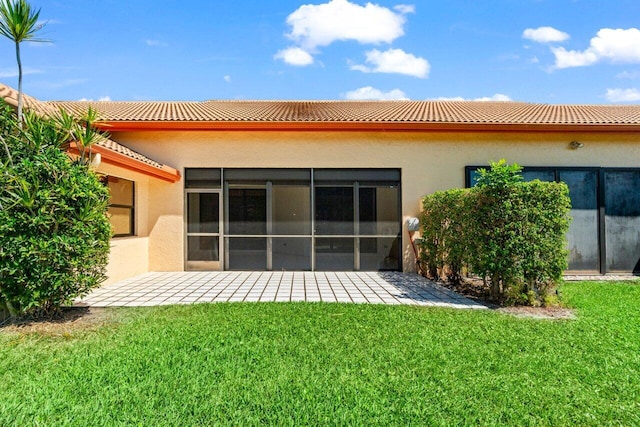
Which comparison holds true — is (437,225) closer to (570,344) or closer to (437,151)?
(437,151)

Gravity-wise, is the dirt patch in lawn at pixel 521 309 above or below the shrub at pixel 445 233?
below

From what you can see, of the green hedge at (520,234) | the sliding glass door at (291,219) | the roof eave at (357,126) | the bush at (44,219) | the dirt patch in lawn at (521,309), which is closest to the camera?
the bush at (44,219)

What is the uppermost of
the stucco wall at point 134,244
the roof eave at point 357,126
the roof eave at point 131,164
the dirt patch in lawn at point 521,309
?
the roof eave at point 357,126

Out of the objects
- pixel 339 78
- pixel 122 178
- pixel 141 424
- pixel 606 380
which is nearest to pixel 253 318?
pixel 141 424

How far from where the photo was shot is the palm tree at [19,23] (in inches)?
182

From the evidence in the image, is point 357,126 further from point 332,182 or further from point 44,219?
point 44,219

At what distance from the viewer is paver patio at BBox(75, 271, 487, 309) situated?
612cm

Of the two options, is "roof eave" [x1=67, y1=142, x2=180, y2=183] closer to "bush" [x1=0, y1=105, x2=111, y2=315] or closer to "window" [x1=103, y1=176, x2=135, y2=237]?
"bush" [x1=0, y1=105, x2=111, y2=315]

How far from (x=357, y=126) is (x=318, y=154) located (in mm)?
1338

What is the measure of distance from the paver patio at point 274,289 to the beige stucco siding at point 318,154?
1457 millimetres

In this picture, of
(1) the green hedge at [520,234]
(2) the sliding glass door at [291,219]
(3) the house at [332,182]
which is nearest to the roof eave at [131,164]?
(3) the house at [332,182]

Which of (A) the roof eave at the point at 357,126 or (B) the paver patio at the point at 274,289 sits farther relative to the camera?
(A) the roof eave at the point at 357,126

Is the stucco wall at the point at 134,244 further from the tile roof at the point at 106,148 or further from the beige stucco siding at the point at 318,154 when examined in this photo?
the tile roof at the point at 106,148

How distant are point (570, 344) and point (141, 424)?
4633 mm
